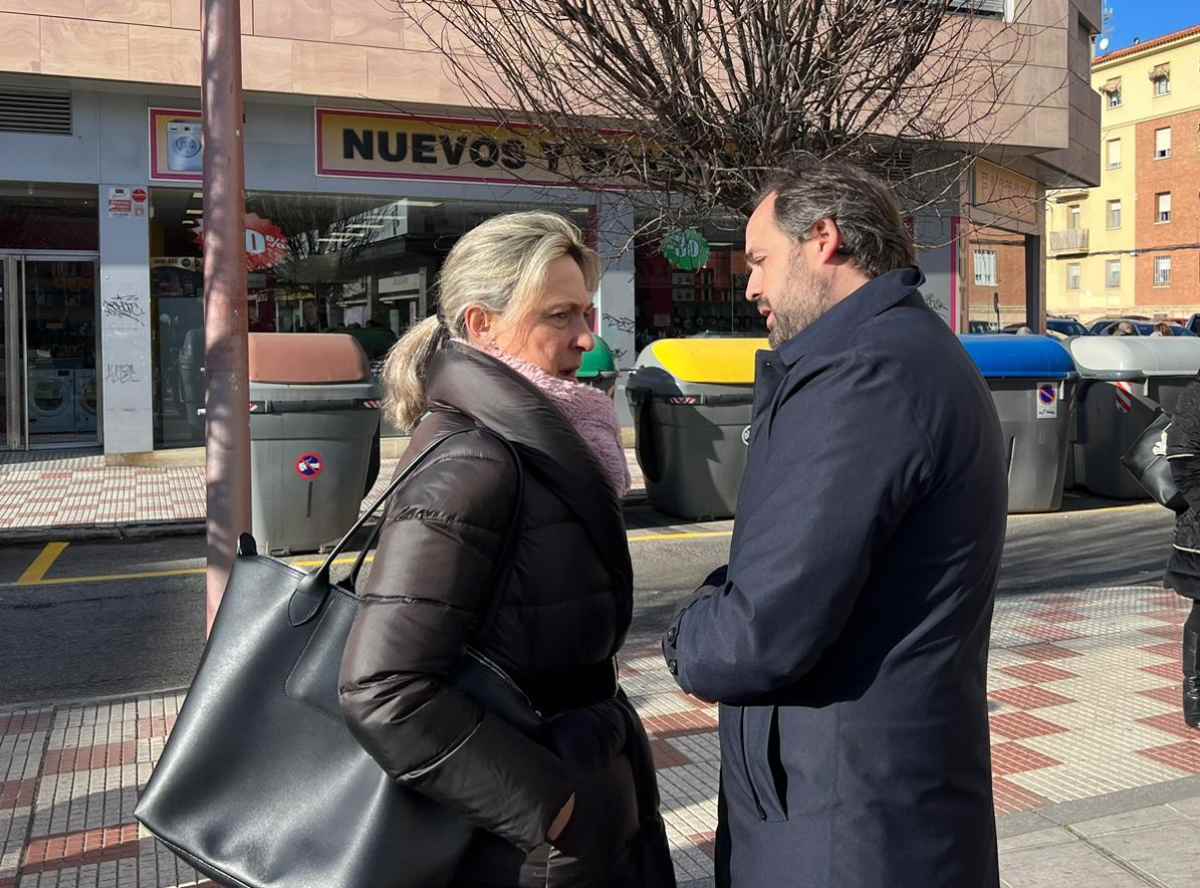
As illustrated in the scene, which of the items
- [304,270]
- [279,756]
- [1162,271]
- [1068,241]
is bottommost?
[279,756]

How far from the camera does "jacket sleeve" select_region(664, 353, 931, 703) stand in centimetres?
171

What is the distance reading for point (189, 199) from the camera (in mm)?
15188

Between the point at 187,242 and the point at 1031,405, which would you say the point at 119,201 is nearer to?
the point at 187,242

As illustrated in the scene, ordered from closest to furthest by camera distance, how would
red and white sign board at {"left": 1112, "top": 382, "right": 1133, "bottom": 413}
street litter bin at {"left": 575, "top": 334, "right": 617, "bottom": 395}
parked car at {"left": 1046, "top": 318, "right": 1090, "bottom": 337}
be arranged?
street litter bin at {"left": 575, "top": 334, "right": 617, "bottom": 395}, red and white sign board at {"left": 1112, "top": 382, "right": 1133, "bottom": 413}, parked car at {"left": 1046, "top": 318, "right": 1090, "bottom": 337}

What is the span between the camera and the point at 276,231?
51.9ft

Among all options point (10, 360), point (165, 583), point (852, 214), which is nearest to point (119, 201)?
point (10, 360)

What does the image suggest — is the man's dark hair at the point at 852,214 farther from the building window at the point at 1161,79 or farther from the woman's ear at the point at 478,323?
the building window at the point at 1161,79

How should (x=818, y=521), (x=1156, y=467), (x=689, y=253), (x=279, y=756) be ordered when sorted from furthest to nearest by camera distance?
(x=689, y=253)
(x=1156, y=467)
(x=279, y=756)
(x=818, y=521)

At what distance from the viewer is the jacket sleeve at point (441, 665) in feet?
5.68

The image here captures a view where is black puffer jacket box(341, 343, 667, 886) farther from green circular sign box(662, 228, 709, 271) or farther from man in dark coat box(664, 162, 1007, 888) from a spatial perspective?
green circular sign box(662, 228, 709, 271)

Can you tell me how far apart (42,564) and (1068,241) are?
182 ft

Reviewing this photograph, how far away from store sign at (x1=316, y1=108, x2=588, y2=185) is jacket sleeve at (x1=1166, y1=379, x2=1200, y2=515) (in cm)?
1163

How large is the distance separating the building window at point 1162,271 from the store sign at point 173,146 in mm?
48745

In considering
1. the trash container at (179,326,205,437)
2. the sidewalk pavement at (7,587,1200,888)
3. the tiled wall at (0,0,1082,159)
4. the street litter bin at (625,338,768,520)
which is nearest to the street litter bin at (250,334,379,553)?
the street litter bin at (625,338,768,520)
